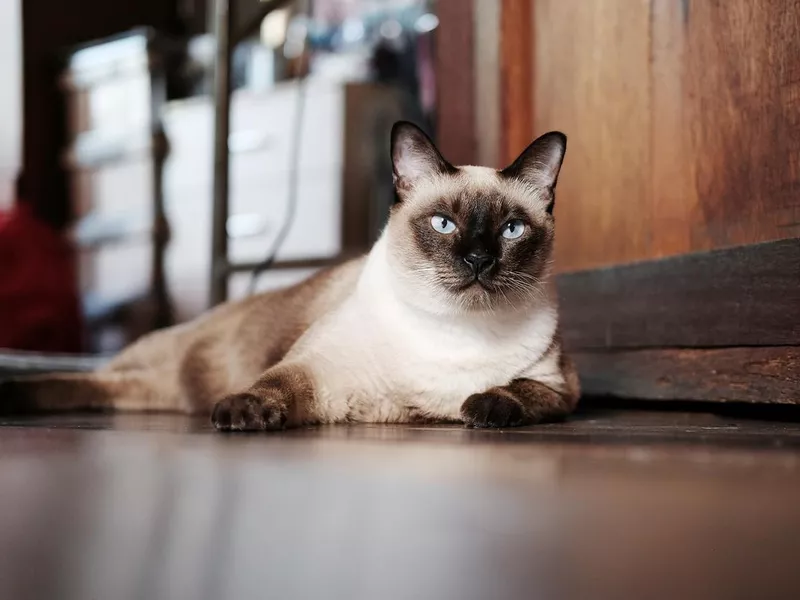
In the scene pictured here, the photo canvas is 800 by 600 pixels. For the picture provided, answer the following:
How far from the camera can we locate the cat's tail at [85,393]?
1.89 metres

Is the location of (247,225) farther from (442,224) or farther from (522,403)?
(522,403)

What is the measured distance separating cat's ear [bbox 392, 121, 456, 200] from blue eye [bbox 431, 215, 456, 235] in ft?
0.46

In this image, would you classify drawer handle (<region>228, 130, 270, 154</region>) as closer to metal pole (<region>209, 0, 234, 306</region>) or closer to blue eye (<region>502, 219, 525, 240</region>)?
metal pole (<region>209, 0, 234, 306</region>)

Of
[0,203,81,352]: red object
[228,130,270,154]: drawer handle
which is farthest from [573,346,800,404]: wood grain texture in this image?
[0,203,81,352]: red object

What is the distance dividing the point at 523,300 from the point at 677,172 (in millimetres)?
585

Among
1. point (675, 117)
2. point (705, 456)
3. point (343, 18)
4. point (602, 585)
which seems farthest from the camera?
point (343, 18)

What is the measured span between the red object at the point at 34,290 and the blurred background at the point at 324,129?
0.5 inches

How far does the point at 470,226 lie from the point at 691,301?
602 millimetres

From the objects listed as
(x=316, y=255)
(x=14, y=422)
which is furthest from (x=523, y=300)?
(x=316, y=255)

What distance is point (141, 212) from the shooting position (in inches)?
185

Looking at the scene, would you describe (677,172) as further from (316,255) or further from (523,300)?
(316,255)

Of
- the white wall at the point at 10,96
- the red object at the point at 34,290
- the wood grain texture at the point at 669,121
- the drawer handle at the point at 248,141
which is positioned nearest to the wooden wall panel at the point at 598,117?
the wood grain texture at the point at 669,121

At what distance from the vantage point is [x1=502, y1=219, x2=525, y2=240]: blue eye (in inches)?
59.4

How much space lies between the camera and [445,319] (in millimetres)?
1555
